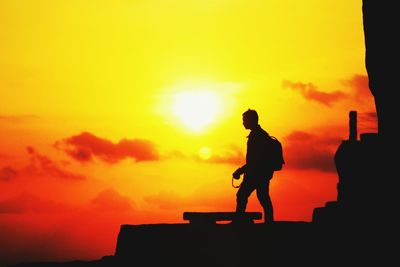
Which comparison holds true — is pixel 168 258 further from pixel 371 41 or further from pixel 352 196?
pixel 371 41

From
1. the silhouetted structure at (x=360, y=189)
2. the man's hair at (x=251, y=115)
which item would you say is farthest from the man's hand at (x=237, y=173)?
the silhouetted structure at (x=360, y=189)

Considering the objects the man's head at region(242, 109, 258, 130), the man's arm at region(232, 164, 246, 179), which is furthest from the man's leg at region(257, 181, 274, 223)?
the man's head at region(242, 109, 258, 130)

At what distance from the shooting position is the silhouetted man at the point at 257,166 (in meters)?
16.4

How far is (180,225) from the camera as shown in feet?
52.7

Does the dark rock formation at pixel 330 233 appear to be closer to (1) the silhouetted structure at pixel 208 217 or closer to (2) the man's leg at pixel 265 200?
(2) the man's leg at pixel 265 200

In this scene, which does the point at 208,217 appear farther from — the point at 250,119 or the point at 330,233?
the point at 330,233

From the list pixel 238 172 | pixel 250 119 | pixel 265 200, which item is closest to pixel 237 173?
pixel 238 172

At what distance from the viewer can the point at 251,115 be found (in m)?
16.3

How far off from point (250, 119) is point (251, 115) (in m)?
0.10

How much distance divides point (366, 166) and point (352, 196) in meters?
0.78

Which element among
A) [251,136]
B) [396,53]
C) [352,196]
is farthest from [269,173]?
[396,53]

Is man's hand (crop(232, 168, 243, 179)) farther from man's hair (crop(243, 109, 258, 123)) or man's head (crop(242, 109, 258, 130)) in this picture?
man's hair (crop(243, 109, 258, 123))

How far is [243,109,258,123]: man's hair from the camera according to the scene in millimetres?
16234

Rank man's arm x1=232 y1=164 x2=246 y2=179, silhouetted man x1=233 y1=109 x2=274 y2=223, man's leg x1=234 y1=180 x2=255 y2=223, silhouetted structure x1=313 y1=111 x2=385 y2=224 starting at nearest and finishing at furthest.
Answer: silhouetted structure x1=313 y1=111 x2=385 y2=224 < silhouetted man x1=233 y1=109 x2=274 y2=223 < man's leg x1=234 y1=180 x2=255 y2=223 < man's arm x1=232 y1=164 x2=246 y2=179
